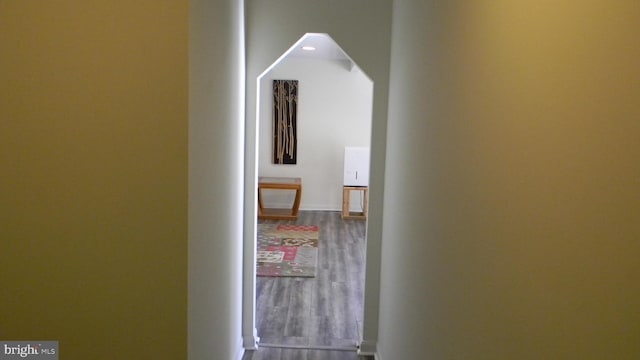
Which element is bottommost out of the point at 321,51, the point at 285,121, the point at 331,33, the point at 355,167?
the point at 355,167

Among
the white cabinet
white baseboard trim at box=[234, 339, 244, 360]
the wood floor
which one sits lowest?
the wood floor

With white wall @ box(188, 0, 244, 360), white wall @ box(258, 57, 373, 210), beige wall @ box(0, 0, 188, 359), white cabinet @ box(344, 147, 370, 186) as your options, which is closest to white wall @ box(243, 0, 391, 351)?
white wall @ box(188, 0, 244, 360)

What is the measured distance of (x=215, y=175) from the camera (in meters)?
2.23

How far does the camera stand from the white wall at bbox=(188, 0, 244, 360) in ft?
6.11

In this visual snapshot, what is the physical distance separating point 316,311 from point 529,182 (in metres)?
3.32

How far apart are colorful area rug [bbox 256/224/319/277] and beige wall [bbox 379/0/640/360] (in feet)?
10.7

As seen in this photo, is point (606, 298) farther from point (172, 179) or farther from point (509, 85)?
point (172, 179)

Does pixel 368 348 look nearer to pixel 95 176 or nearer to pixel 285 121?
pixel 95 176

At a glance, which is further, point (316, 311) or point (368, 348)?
point (316, 311)

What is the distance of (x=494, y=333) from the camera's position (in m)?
1.26

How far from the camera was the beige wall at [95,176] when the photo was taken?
1.72 m

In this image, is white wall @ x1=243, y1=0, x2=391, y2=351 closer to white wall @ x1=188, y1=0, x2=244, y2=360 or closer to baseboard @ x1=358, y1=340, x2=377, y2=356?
white wall @ x1=188, y1=0, x2=244, y2=360

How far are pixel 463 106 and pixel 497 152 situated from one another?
0.34 m

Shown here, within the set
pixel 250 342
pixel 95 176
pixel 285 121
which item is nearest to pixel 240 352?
pixel 250 342
